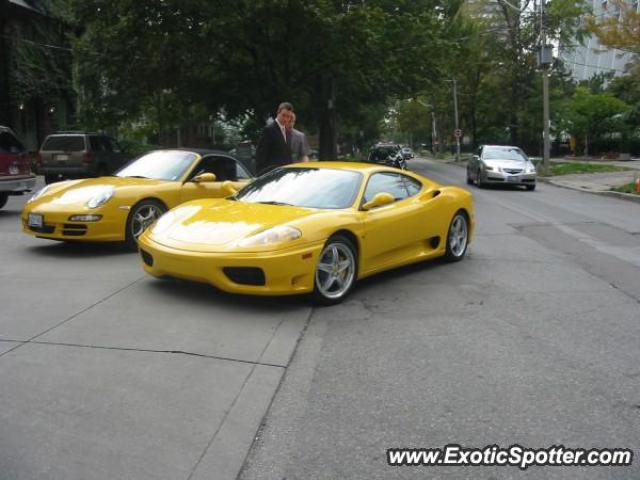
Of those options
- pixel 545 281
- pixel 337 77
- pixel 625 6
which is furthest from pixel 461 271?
pixel 337 77

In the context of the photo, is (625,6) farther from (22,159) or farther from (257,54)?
(22,159)

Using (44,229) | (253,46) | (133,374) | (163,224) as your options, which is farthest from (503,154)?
(133,374)

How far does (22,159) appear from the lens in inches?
511

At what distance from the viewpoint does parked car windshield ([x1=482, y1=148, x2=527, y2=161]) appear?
75.2ft

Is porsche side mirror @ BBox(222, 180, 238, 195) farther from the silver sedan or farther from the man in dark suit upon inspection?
the silver sedan

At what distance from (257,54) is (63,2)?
1234 centimetres

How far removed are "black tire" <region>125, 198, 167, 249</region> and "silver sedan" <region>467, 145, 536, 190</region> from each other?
50.7 feet

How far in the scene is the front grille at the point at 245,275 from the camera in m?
5.53

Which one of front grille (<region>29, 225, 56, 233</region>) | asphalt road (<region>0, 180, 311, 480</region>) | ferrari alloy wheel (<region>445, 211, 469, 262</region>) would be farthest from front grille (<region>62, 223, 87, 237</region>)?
ferrari alloy wheel (<region>445, 211, 469, 262</region>)

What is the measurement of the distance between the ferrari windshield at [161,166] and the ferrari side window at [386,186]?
312 centimetres

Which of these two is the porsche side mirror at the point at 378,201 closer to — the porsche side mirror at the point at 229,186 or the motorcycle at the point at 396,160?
the porsche side mirror at the point at 229,186

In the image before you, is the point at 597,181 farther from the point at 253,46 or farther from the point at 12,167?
the point at 12,167

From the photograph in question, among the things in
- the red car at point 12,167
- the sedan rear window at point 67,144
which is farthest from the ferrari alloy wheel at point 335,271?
the sedan rear window at point 67,144

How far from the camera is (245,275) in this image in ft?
18.2
